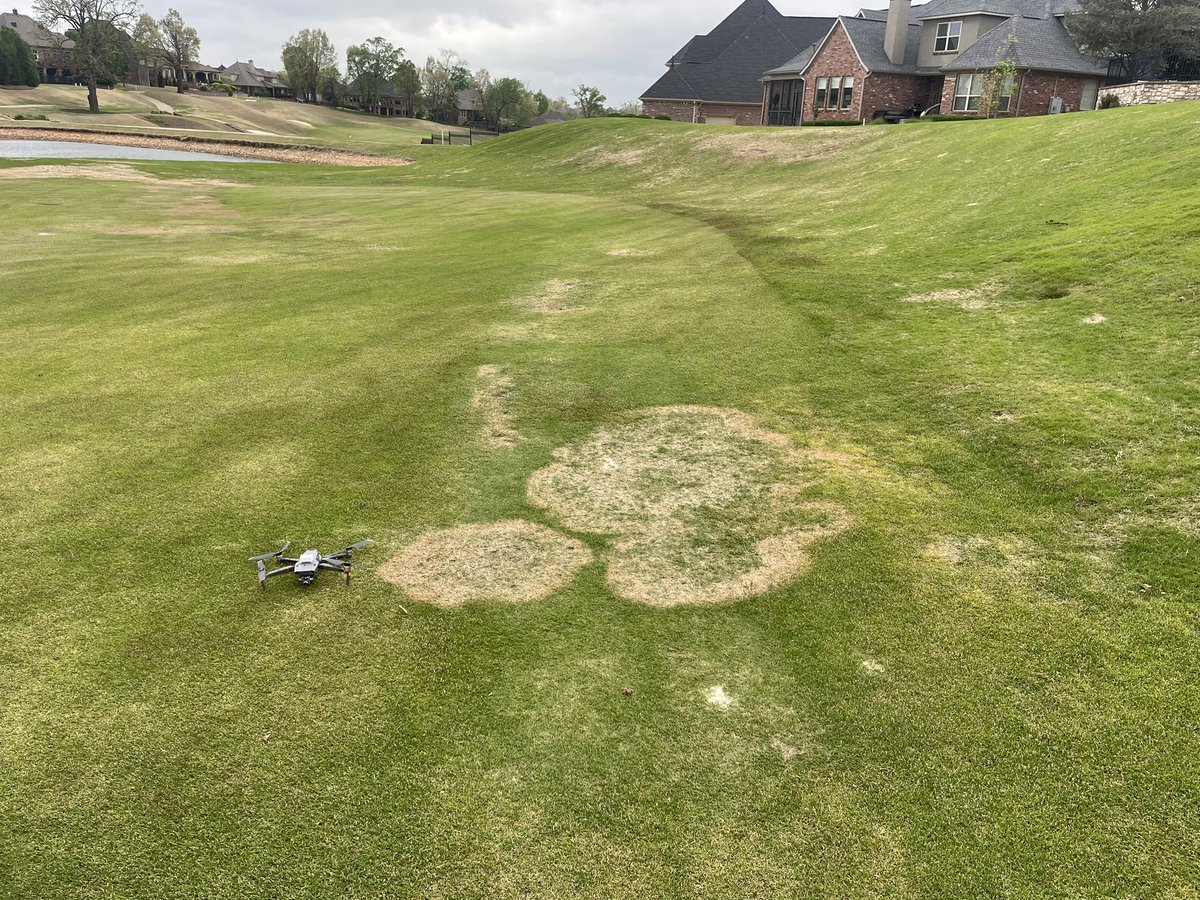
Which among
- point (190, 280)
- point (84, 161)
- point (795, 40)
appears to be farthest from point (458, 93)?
point (190, 280)

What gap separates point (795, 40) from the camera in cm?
7762

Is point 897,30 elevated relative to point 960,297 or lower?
elevated

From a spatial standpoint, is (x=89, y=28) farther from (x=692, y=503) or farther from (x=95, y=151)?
(x=692, y=503)

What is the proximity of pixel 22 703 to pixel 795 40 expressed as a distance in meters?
88.2

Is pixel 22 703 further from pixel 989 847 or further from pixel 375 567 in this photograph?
pixel 989 847

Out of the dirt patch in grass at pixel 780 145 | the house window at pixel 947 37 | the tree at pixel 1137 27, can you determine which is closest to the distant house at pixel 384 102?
the house window at pixel 947 37

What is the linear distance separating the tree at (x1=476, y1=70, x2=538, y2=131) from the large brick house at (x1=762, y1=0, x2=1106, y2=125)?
250ft

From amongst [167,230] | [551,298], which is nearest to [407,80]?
[167,230]

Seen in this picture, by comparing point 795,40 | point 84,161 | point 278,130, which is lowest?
point 84,161

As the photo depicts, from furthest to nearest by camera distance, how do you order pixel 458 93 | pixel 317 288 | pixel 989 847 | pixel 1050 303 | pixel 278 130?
pixel 458 93 → pixel 278 130 → pixel 317 288 → pixel 1050 303 → pixel 989 847

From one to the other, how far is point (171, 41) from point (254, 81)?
25112mm

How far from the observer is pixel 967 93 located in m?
47.8

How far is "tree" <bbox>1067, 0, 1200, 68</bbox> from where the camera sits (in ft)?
138

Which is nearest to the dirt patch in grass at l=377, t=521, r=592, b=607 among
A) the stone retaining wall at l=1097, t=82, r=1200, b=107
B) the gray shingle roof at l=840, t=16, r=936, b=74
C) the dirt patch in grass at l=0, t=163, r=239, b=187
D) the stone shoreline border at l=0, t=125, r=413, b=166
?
the stone retaining wall at l=1097, t=82, r=1200, b=107
